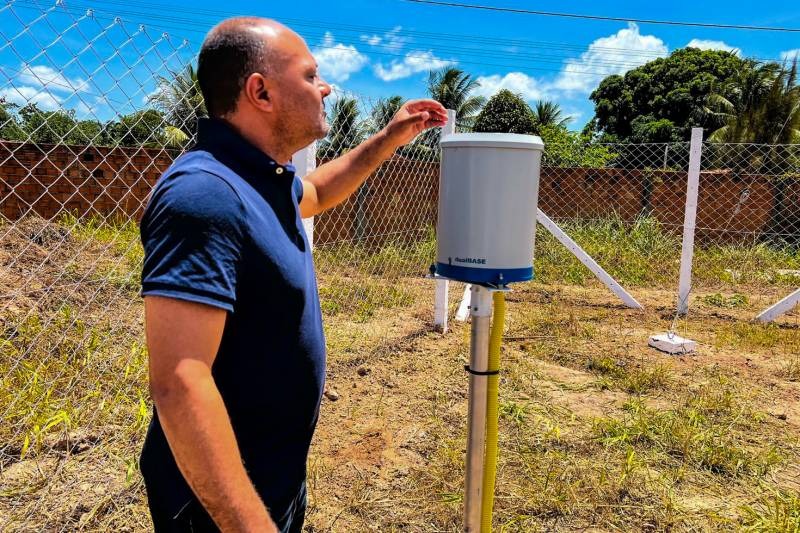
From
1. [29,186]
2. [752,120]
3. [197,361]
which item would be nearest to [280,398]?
[197,361]

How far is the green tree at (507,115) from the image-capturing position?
23.3 meters

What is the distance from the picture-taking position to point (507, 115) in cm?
2336

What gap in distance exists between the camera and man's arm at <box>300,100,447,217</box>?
175 cm

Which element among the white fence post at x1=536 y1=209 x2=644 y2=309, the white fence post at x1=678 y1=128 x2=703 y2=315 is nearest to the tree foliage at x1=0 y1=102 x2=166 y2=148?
the white fence post at x1=536 y1=209 x2=644 y2=309

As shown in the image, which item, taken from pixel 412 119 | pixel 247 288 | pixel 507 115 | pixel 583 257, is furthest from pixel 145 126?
pixel 507 115

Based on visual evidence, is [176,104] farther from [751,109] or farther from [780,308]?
[751,109]

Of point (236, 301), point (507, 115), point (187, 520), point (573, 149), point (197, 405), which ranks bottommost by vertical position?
point (187, 520)

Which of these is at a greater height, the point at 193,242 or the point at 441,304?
the point at 193,242

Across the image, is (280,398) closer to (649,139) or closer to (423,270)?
(423,270)

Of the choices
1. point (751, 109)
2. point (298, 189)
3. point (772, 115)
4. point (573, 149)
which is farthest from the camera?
point (573, 149)

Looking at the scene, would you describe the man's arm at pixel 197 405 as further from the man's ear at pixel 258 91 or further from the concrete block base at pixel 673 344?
the concrete block base at pixel 673 344

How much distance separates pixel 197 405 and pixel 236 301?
18 cm

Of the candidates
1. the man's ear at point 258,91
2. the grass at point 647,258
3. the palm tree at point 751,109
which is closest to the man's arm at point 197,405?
the man's ear at point 258,91

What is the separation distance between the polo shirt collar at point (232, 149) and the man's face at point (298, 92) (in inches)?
3.5
